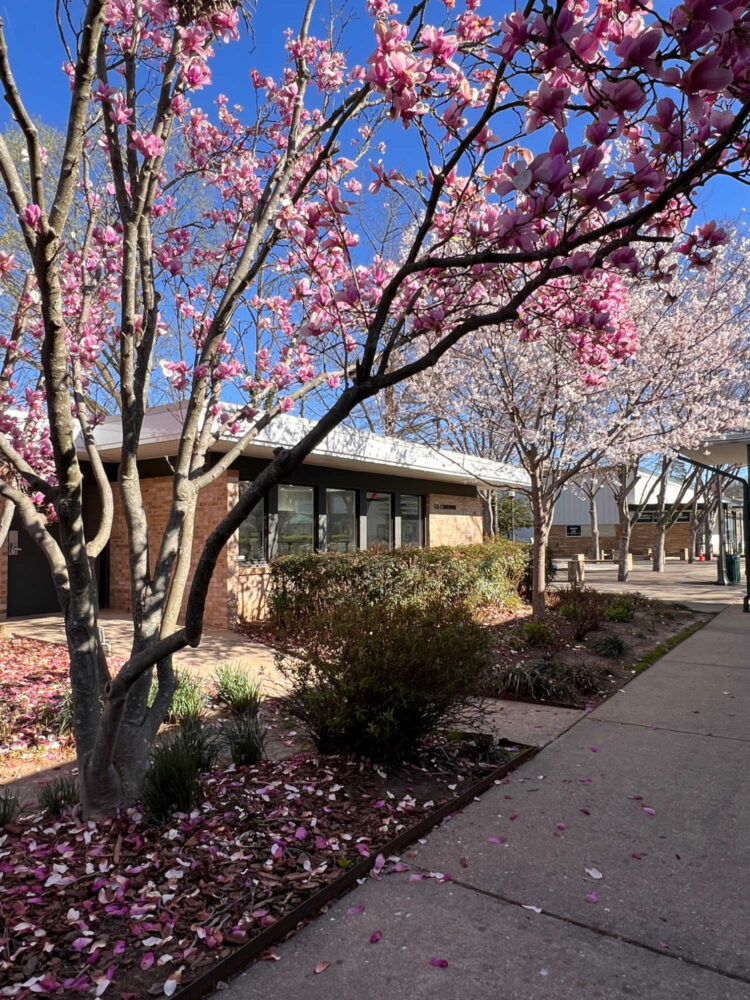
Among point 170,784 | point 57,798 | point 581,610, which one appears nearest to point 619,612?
point 581,610

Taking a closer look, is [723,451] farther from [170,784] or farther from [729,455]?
[170,784]

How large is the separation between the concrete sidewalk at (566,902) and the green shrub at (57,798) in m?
1.62

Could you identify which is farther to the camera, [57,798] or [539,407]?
[539,407]

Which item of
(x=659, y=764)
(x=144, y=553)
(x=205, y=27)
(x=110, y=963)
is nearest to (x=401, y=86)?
(x=205, y=27)

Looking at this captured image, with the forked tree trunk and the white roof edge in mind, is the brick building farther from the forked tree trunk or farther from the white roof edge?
the forked tree trunk

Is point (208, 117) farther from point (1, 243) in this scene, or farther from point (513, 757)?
point (1, 243)

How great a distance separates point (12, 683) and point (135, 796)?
365 centimetres

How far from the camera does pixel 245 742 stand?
159 inches

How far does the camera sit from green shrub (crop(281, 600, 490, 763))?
3900mm

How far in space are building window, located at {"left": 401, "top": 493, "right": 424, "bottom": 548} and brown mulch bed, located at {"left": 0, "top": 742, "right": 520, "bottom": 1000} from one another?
1148 centimetres

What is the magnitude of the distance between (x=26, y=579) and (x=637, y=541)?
1361 inches

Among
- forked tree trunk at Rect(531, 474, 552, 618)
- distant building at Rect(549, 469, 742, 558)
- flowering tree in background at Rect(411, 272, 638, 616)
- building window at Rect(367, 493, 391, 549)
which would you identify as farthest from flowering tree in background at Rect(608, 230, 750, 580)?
distant building at Rect(549, 469, 742, 558)

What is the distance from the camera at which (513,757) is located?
432 centimetres

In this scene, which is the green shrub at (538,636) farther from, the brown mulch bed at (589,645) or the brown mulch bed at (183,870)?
the brown mulch bed at (183,870)
